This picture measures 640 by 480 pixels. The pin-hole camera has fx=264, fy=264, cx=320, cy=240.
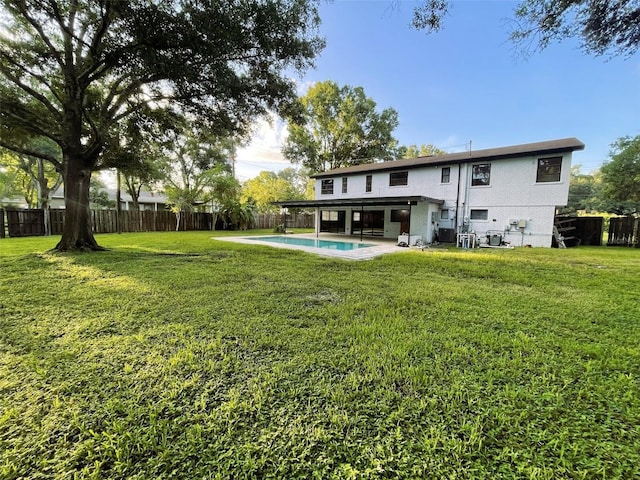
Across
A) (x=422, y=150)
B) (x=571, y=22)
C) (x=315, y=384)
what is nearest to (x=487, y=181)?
(x=571, y=22)

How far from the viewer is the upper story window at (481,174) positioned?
12.7 metres

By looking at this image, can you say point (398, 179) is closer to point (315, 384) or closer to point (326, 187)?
point (326, 187)

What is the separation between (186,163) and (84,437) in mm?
24331

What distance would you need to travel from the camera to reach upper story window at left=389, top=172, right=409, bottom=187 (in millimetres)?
15145

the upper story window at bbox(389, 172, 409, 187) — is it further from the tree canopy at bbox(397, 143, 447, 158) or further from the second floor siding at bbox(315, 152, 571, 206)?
the tree canopy at bbox(397, 143, 447, 158)

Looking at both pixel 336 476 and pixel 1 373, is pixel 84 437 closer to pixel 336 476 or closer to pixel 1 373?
pixel 1 373

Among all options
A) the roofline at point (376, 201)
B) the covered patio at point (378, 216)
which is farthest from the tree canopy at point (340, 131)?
the roofline at point (376, 201)

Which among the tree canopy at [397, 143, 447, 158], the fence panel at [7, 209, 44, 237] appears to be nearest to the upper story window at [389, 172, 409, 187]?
the tree canopy at [397, 143, 447, 158]

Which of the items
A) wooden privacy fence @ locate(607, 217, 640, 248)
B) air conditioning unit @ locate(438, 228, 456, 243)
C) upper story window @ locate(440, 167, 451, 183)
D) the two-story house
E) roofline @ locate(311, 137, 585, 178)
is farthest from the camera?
upper story window @ locate(440, 167, 451, 183)

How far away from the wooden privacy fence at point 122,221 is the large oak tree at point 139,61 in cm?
514

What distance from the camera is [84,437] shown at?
5.15ft

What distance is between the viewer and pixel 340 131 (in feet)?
87.0

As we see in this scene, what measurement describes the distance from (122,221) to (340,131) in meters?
20.0

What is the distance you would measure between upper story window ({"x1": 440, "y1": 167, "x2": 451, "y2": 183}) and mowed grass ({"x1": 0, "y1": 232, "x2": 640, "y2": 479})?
34.4 feet
